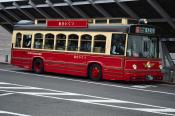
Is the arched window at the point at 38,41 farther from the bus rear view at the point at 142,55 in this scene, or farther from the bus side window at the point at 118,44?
the bus rear view at the point at 142,55

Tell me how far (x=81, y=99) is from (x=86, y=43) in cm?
721

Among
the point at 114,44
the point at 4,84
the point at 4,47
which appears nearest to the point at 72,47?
the point at 114,44

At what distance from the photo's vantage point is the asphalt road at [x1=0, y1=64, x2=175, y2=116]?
11281 millimetres

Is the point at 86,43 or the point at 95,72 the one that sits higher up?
the point at 86,43

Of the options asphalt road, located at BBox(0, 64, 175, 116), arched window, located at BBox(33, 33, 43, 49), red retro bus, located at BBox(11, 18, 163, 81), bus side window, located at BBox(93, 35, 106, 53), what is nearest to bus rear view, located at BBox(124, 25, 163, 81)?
red retro bus, located at BBox(11, 18, 163, 81)

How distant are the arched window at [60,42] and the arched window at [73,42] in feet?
1.27

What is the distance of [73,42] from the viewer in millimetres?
21203

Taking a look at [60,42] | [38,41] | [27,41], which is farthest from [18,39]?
[60,42]

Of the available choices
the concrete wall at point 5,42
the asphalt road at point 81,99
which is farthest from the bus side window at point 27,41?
the concrete wall at point 5,42

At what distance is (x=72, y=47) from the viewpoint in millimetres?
21203

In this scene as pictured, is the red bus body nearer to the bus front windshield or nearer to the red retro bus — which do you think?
the red retro bus

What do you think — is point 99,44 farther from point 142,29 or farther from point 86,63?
point 142,29

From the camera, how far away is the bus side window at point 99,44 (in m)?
19.6

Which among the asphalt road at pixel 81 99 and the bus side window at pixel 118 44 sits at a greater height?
the bus side window at pixel 118 44
